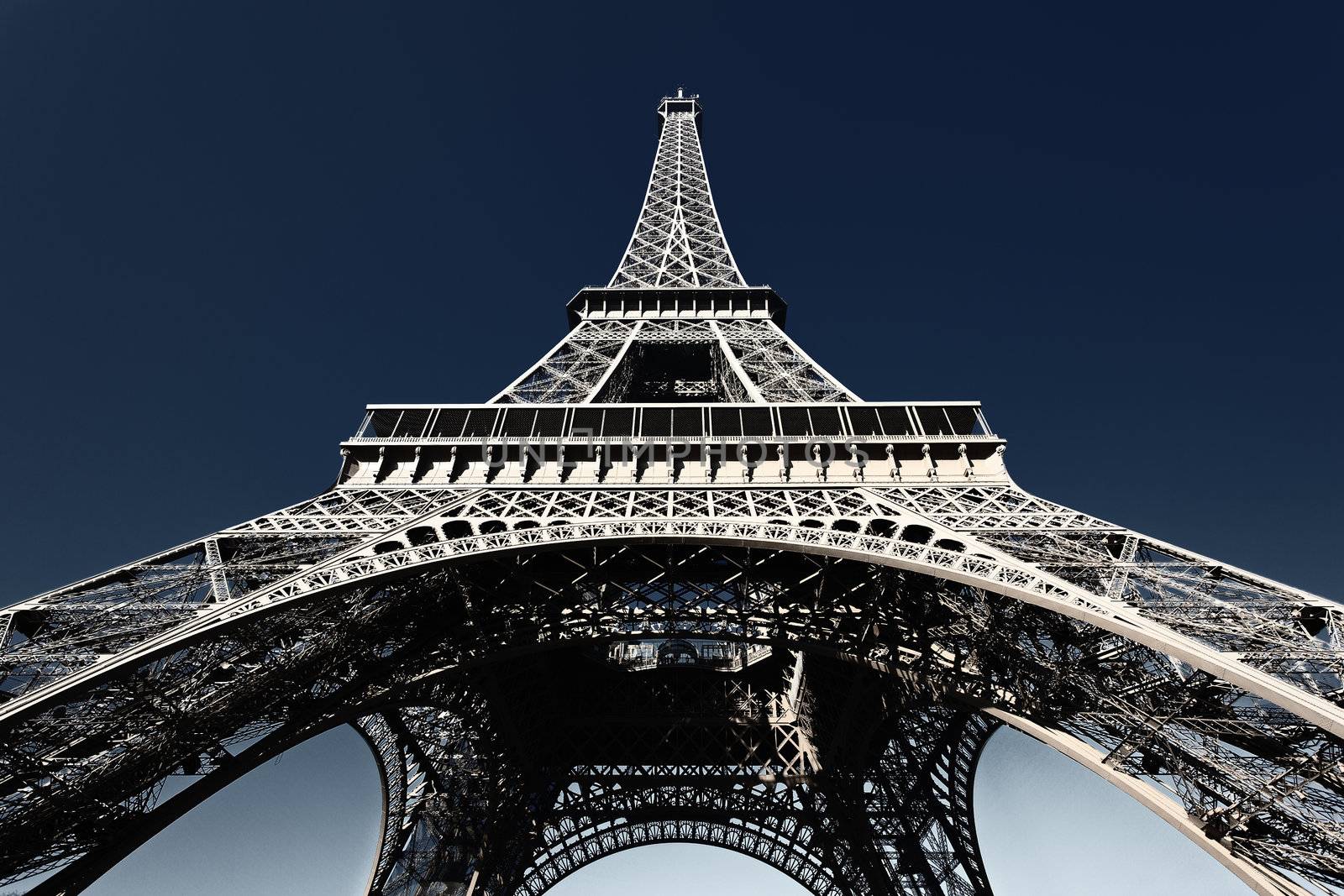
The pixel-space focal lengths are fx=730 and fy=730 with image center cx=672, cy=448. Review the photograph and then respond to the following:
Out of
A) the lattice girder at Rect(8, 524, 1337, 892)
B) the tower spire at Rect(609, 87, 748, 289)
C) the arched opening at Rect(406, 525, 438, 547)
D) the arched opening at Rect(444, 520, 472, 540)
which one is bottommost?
the lattice girder at Rect(8, 524, 1337, 892)

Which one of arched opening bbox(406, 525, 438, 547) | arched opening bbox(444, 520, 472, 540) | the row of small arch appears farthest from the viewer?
arched opening bbox(444, 520, 472, 540)

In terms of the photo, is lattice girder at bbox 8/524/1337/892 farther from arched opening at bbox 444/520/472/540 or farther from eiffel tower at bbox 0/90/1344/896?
arched opening at bbox 444/520/472/540

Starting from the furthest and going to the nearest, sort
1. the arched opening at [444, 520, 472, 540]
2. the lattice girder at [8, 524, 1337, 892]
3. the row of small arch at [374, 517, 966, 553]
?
the arched opening at [444, 520, 472, 540]
the row of small arch at [374, 517, 966, 553]
the lattice girder at [8, 524, 1337, 892]

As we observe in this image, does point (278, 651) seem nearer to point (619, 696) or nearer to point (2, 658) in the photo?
point (2, 658)

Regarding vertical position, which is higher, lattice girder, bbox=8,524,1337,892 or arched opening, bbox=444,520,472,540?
arched opening, bbox=444,520,472,540

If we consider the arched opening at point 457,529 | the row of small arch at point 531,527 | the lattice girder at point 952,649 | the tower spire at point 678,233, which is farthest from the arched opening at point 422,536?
the tower spire at point 678,233

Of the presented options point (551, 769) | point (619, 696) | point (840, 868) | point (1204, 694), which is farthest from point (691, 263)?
point (1204, 694)

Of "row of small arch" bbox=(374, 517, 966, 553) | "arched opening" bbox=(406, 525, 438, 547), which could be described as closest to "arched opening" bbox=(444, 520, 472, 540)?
"row of small arch" bbox=(374, 517, 966, 553)
